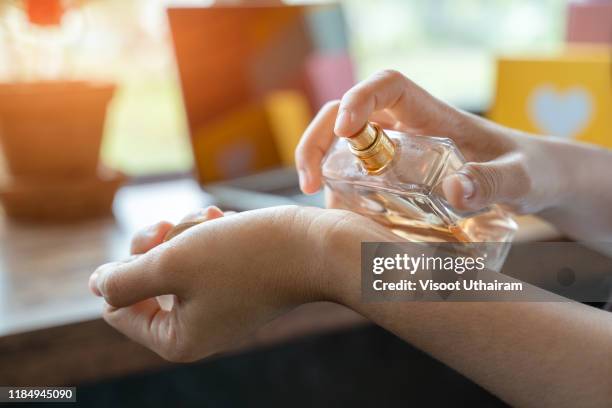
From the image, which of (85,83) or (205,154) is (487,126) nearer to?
(205,154)

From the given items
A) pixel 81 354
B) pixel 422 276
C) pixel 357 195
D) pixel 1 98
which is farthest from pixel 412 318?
pixel 1 98

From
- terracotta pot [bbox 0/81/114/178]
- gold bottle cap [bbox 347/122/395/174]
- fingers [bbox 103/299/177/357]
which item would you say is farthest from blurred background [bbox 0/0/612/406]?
gold bottle cap [bbox 347/122/395/174]

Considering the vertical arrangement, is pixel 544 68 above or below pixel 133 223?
above

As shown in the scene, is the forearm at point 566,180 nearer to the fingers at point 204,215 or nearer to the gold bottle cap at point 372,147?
the gold bottle cap at point 372,147

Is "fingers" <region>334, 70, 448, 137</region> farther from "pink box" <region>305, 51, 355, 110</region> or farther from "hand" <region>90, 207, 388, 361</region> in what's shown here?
"pink box" <region>305, 51, 355, 110</region>

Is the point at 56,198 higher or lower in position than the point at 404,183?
lower

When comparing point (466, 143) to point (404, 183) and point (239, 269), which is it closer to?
point (404, 183)

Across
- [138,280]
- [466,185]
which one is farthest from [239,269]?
[466,185]
